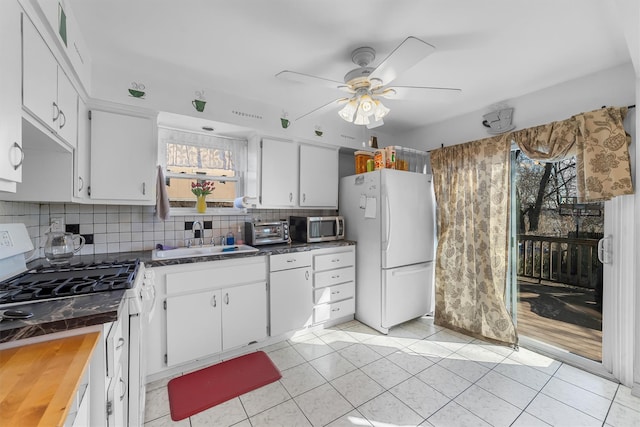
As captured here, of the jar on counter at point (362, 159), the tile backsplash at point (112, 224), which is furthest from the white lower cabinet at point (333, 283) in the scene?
the tile backsplash at point (112, 224)

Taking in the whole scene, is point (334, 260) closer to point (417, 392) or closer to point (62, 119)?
point (417, 392)

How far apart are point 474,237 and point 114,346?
116 inches

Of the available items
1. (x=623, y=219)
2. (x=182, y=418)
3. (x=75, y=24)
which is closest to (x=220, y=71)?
(x=75, y=24)

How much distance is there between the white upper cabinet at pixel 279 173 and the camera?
281 cm

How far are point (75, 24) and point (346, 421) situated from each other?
2879 mm

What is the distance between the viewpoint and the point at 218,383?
2006 mm

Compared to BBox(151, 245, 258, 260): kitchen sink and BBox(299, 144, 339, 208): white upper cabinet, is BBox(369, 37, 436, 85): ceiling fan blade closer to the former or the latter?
BBox(299, 144, 339, 208): white upper cabinet

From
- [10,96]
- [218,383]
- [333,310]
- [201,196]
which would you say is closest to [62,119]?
[10,96]

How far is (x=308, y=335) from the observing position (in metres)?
2.76

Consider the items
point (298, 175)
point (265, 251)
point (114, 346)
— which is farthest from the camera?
point (298, 175)

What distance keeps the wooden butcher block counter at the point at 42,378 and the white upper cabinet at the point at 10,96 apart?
1.93 feet

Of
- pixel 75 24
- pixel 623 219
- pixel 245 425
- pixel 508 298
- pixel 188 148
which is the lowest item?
pixel 245 425

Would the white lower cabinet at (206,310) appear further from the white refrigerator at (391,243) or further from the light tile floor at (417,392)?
the white refrigerator at (391,243)

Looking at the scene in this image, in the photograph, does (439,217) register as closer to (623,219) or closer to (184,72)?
(623,219)
